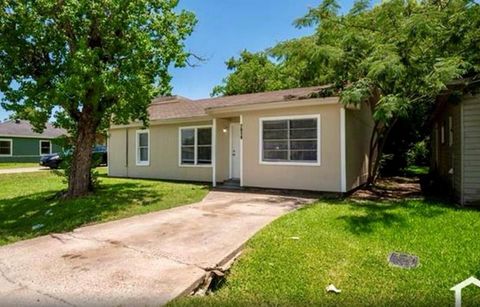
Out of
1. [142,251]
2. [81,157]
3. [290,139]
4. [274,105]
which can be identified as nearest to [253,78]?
[274,105]

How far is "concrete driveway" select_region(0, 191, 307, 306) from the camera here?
4.03 meters

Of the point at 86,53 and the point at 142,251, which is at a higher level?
the point at 86,53

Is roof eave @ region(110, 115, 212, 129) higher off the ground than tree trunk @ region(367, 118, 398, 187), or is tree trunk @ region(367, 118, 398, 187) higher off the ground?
roof eave @ region(110, 115, 212, 129)

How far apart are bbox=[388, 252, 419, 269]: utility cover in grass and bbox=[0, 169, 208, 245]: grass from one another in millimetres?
5922

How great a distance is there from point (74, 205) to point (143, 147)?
7690 mm

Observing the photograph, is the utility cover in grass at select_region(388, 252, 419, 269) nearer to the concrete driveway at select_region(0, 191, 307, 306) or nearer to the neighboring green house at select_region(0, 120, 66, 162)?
the concrete driveway at select_region(0, 191, 307, 306)

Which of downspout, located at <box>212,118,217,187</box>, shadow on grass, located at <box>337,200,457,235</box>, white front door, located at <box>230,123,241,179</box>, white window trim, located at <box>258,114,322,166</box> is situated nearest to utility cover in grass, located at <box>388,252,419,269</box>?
shadow on grass, located at <box>337,200,457,235</box>

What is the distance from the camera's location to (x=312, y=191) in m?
11.2

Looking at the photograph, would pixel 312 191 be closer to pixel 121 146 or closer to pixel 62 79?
pixel 62 79

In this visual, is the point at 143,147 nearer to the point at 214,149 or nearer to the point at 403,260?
the point at 214,149

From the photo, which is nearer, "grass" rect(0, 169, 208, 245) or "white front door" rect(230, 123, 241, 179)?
"grass" rect(0, 169, 208, 245)

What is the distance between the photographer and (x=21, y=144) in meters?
31.3

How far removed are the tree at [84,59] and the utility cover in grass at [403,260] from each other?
744 cm

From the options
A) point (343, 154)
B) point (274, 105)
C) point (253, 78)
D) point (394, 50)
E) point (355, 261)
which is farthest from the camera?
point (253, 78)
